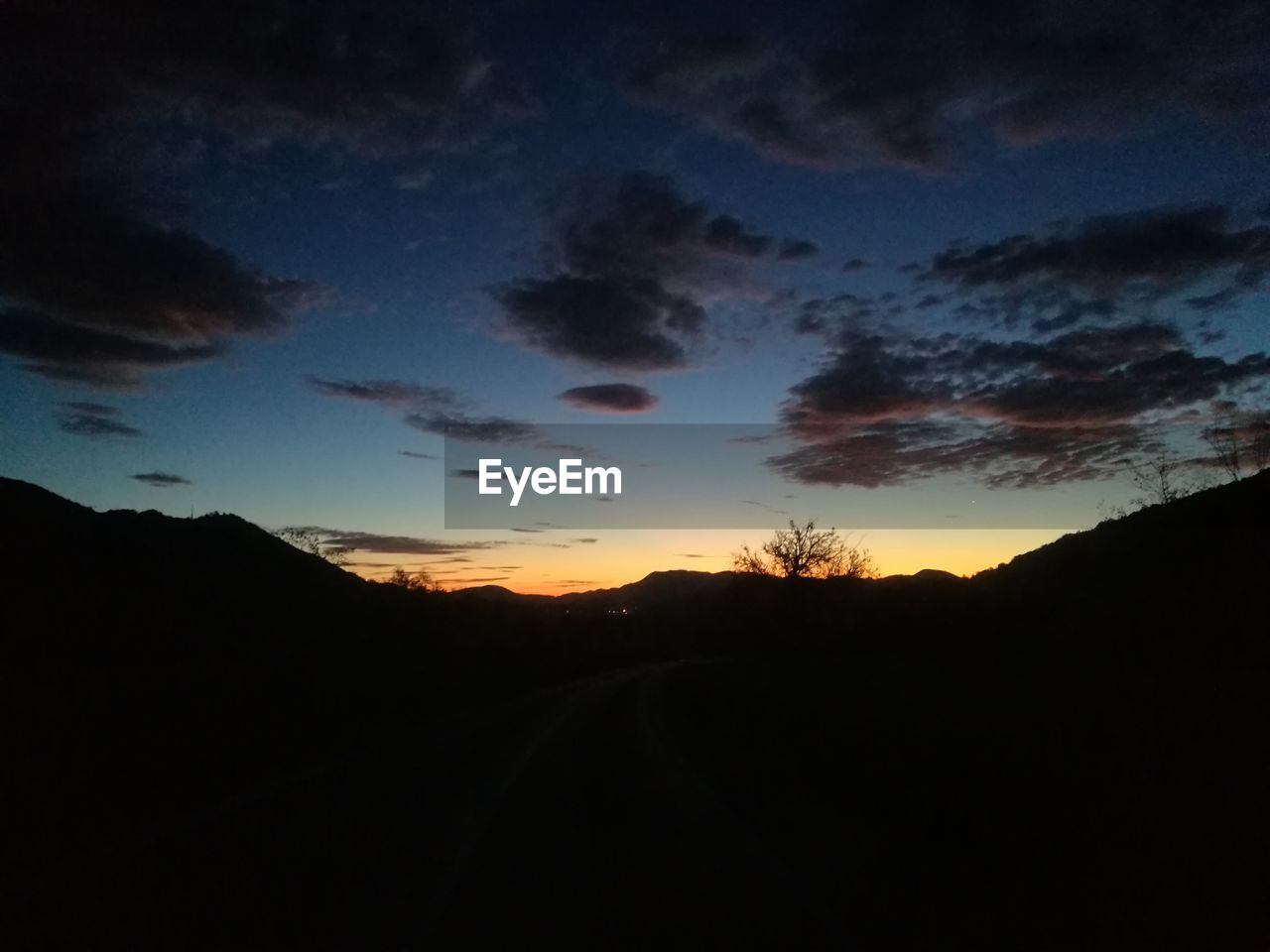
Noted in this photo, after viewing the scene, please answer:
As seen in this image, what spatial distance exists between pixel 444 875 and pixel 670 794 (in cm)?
569

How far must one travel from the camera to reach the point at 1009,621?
4362cm

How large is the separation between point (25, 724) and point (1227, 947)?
662 inches

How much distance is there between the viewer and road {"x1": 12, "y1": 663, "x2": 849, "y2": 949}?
6852mm

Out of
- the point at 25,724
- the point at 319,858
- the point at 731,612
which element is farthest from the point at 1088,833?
the point at 731,612

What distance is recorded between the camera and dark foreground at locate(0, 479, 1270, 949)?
7234 millimetres

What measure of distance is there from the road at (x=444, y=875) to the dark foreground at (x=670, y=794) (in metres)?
0.04

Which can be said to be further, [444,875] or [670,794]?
[670,794]

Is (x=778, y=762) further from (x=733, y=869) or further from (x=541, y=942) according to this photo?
(x=541, y=942)

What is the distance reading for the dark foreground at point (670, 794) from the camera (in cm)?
723

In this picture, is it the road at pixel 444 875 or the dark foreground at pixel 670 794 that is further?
the dark foreground at pixel 670 794

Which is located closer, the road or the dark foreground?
the road

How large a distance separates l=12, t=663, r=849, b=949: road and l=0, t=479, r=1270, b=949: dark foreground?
0.14ft

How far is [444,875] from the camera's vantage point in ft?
28.3

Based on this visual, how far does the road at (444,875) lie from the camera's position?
6.85 m
